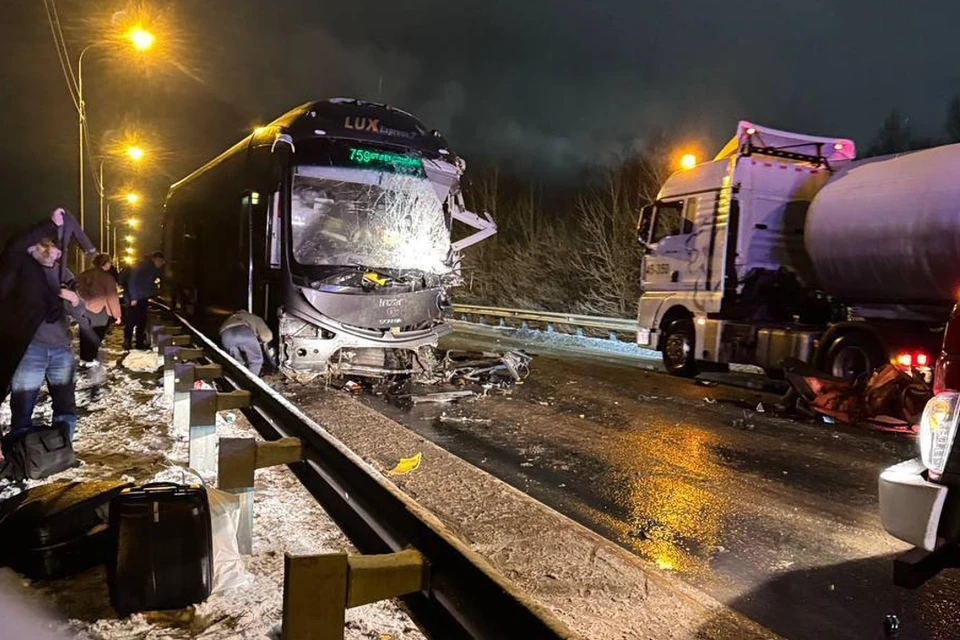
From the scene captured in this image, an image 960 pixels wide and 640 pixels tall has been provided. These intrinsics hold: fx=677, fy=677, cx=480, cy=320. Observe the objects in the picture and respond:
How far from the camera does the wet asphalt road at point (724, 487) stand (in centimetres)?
376

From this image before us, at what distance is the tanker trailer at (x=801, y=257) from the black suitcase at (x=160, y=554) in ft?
26.4

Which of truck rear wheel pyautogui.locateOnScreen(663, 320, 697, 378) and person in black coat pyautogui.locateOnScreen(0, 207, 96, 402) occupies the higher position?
person in black coat pyautogui.locateOnScreen(0, 207, 96, 402)

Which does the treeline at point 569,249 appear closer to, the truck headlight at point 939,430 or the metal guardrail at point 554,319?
the metal guardrail at point 554,319

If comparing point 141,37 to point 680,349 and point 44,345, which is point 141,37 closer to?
point 44,345

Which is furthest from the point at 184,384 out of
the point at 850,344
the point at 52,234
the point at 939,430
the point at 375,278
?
the point at 850,344

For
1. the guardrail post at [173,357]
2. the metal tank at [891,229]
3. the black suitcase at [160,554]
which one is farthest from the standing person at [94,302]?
the metal tank at [891,229]

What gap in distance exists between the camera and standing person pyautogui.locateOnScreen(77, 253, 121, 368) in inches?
324

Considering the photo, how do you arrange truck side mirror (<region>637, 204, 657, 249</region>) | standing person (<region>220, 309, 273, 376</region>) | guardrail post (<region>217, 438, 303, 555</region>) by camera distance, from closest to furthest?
guardrail post (<region>217, 438, 303, 555</region>), standing person (<region>220, 309, 273, 376</region>), truck side mirror (<region>637, 204, 657, 249</region>)

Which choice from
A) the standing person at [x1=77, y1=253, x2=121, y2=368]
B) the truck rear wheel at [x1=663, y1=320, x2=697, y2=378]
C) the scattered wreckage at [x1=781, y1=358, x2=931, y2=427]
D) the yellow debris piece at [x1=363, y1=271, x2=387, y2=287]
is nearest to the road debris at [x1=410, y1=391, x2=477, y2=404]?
the yellow debris piece at [x1=363, y1=271, x2=387, y2=287]

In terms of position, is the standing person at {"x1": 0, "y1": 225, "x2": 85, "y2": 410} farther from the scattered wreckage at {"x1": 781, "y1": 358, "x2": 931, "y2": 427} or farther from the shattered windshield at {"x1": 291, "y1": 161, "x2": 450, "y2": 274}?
the scattered wreckage at {"x1": 781, "y1": 358, "x2": 931, "y2": 427}

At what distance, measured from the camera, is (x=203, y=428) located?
479cm

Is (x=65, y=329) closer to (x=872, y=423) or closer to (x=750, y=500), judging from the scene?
(x=750, y=500)

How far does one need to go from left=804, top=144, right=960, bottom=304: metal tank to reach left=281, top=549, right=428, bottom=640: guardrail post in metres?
7.91

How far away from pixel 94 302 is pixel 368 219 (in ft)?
11.5
